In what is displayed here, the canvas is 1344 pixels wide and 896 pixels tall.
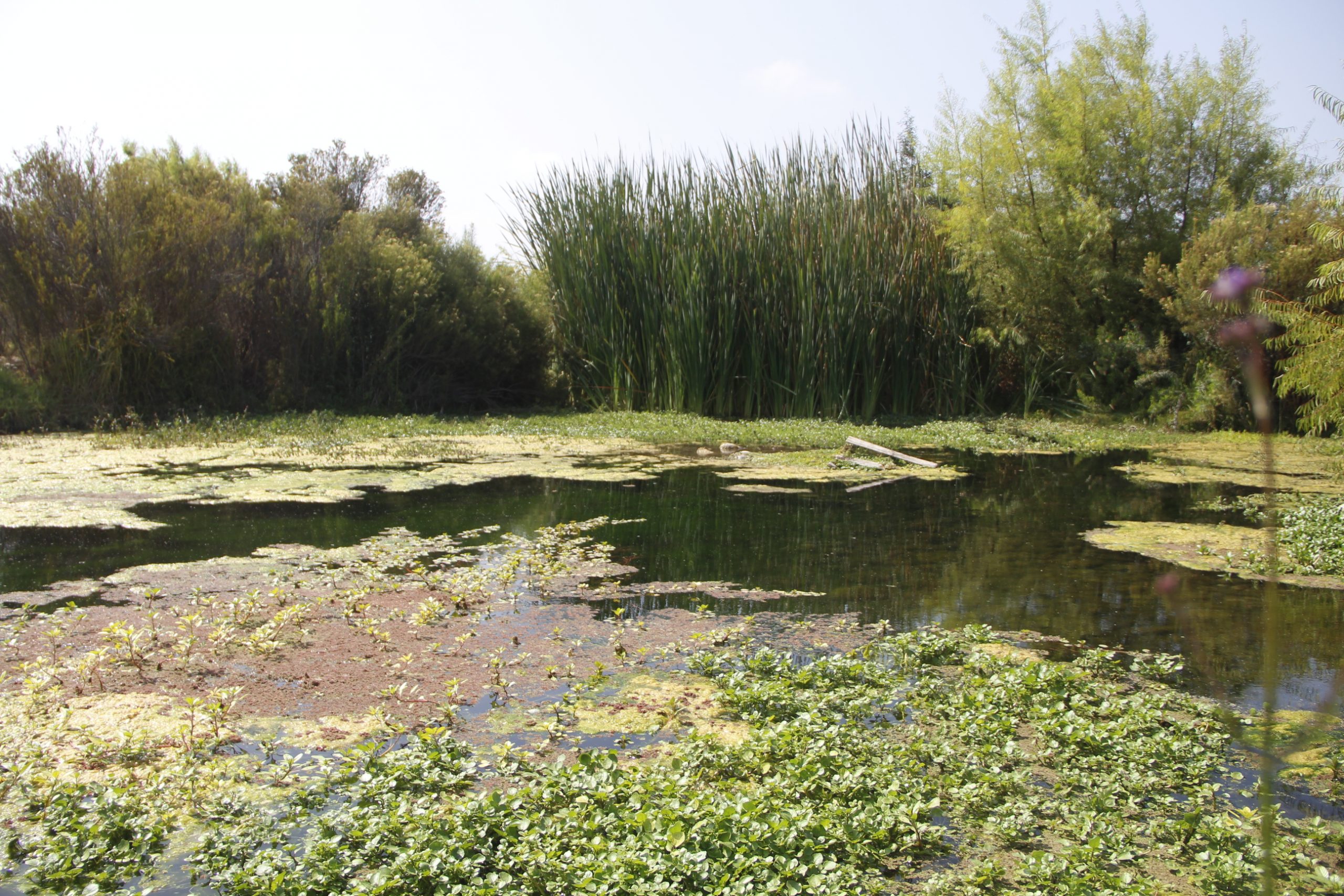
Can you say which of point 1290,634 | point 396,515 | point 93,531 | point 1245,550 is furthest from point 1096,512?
point 93,531

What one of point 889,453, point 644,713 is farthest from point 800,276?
point 644,713

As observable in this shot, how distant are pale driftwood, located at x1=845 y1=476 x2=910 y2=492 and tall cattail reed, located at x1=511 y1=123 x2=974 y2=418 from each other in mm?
4805

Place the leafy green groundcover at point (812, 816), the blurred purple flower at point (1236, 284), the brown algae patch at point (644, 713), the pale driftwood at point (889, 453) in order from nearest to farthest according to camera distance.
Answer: the blurred purple flower at point (1236, 284), the leafy green groundcover at point (812, 816), the brown algae patch at point (644, 713), the pale driftwood at point (889, 453)

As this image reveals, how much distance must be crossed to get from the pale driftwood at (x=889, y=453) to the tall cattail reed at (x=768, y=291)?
357cm

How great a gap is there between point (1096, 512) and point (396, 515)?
19.2ft

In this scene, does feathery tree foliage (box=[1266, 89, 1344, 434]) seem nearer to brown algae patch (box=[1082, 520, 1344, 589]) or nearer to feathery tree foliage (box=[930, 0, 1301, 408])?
brown algae patch (box=[1082, 520, 1344, 589])

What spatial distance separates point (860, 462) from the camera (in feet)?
34.3

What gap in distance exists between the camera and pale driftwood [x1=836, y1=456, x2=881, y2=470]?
10344 millimetres

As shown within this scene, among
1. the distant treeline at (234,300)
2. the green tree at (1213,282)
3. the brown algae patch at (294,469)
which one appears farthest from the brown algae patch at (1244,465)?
the distant treeline at (234,300)

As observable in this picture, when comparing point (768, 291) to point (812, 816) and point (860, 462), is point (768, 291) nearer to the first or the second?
point (860, 462)

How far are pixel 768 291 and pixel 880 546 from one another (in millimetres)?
8665

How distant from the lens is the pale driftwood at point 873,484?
9203mm

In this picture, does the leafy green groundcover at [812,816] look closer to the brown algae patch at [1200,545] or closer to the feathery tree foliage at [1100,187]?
the brown algae patch at [1200,545]

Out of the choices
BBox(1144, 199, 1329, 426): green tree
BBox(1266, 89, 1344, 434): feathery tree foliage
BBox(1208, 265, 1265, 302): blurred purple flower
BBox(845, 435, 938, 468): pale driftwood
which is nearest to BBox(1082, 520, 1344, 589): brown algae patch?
BBox(1266, 89, 1344, 434): feathery tree foliage
